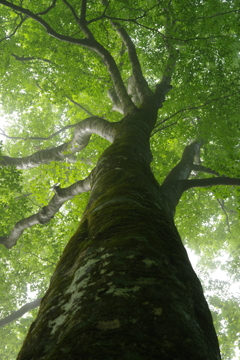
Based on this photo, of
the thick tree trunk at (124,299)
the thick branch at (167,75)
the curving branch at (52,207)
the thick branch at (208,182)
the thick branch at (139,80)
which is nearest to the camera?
the thick tree trunk at (124,299)

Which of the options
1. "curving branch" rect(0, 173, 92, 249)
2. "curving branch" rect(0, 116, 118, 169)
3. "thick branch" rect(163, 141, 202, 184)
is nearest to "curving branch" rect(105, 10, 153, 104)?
"curving branch" rect(0, 116, 118, 169)

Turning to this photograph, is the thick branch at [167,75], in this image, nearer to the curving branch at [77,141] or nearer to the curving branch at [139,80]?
the curving branch at [139,80]

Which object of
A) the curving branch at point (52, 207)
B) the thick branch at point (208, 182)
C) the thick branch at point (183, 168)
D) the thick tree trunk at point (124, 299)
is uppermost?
the thick branch at point (183, 168)

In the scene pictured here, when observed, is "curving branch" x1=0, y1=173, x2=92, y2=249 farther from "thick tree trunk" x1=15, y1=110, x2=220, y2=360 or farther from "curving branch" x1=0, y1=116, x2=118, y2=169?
"thick tree trunk" x1=15, y1=110, x2=220, y2=360

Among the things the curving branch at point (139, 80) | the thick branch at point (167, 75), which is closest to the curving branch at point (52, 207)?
the curving branch at point (139, 80)

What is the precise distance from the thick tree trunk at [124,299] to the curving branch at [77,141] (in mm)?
3422

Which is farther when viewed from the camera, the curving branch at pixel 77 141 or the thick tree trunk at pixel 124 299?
the curving branch at pixel 77 141

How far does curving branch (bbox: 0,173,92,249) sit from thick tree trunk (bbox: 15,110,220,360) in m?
3.51

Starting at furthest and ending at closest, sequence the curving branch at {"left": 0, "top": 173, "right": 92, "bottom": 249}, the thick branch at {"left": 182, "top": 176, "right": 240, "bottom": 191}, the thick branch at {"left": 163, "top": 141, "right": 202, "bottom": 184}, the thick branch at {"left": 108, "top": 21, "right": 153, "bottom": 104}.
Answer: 1. the thick branch at {"left": 108, "top": 21, "right": 153, "bottom": 104}
2. the thick branch at {"left": 163, "top": 141, "right": 202, "bottom": 184}
3. the curving branch at {"left": 0, "top": 173, "right": 92, "bottom": 249}
4. the thick branch at {"left": 182, "top": 176, "right": 240, "bottom": 191}

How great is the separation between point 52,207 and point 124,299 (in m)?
6.03

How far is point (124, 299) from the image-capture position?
1.06m

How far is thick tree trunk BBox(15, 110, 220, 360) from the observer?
2.93 ft

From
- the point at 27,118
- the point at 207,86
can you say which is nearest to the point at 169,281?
the point at 207,86

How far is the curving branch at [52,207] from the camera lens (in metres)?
5.76
